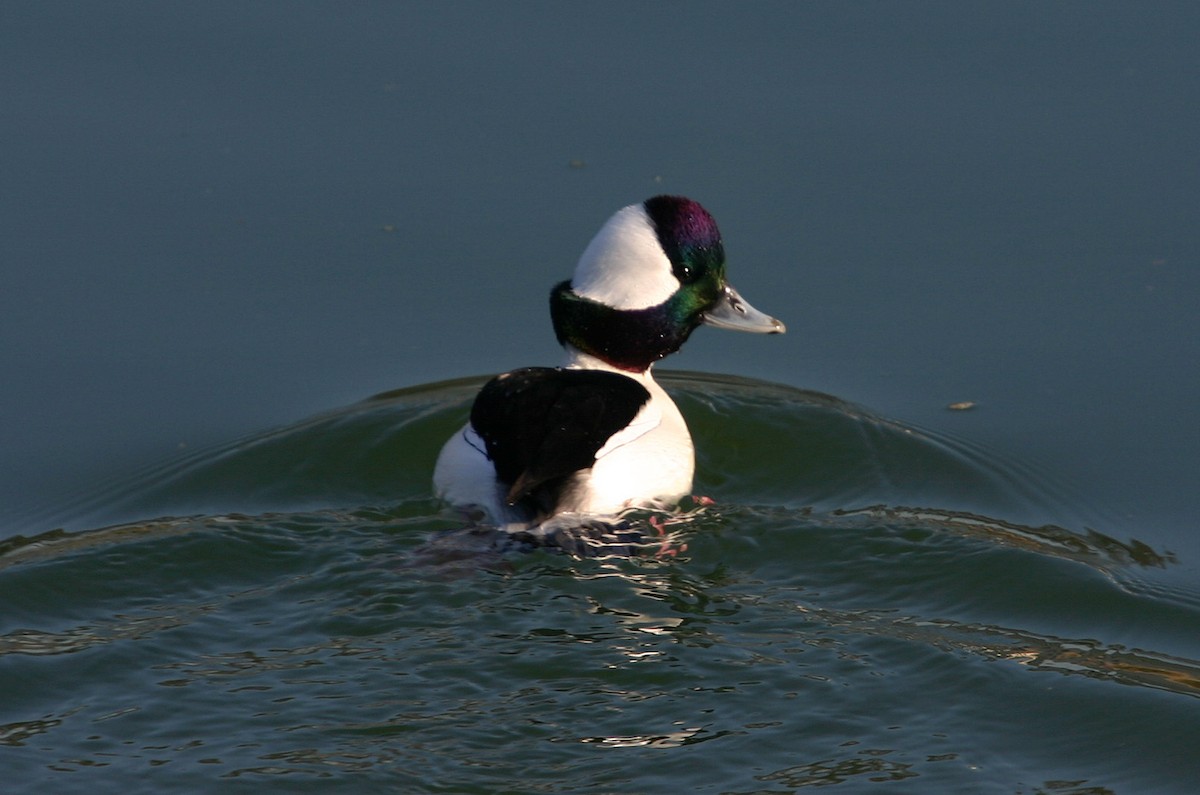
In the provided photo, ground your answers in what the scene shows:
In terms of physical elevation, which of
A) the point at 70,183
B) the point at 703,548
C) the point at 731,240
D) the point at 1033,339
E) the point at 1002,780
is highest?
the point at 70,183

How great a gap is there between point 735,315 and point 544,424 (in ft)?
5.36

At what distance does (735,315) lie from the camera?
904 cm

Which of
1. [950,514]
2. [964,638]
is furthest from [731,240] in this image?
[964,638]

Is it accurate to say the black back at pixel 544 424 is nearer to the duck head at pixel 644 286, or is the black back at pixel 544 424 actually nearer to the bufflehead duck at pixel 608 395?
the bufflehead duck at pixel 608 395

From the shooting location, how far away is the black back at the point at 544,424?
7.71m

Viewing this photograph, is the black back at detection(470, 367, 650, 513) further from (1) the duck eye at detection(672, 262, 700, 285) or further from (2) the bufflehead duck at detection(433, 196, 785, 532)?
(1) the duck eye at detection(672, 262, 700, 285)

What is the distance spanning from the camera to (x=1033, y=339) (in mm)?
9461

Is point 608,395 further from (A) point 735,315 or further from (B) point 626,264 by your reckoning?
(A) point 735,315

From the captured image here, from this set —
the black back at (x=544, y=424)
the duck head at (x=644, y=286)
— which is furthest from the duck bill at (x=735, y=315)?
the black back at (x=544, y=424)

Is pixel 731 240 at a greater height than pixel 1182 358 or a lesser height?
greater

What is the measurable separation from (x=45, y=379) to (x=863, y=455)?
4344 mm

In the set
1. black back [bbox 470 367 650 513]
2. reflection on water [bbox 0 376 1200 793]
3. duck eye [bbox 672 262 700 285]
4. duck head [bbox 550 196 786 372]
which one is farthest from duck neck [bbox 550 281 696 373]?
reflection on water [bbox 0 376 1200 793]

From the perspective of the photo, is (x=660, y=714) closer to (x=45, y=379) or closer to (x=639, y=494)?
(x=639, y=494)

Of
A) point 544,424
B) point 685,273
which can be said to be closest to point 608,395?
point 544,424
